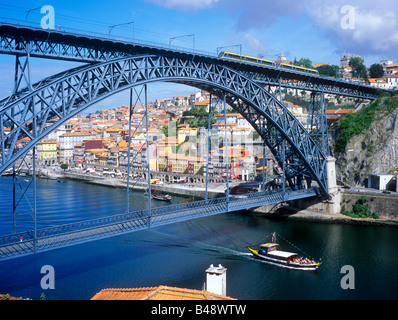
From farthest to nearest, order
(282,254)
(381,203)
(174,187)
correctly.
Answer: (174,187)
(381,203)
(282,254)

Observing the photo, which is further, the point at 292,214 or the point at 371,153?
the point at 371,153

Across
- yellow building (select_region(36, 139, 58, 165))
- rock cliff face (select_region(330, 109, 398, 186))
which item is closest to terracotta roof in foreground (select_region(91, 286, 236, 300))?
rock cliff face (select_region(330, 109, 398, 186))

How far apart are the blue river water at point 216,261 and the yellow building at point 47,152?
38413mm

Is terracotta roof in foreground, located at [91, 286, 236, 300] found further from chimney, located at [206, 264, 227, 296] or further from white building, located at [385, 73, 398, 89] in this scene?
white building, located at [385, 73, 398, 89]

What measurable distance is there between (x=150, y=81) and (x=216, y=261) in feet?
25.9

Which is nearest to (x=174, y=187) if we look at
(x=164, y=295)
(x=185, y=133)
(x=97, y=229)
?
(x=185, y=133)

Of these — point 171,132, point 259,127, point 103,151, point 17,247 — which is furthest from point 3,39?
point 103,151

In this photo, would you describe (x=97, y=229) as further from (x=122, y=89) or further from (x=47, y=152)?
(x=47, y=152)

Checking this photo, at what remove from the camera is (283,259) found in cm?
1834

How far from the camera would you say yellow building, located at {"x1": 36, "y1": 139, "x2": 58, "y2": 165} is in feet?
208

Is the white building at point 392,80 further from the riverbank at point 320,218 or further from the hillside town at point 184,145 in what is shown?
the riverbank at point 320,218

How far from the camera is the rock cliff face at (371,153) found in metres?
30.0

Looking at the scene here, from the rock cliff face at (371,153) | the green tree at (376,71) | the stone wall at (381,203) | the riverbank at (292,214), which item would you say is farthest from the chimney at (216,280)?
the green tree at (376,71)
